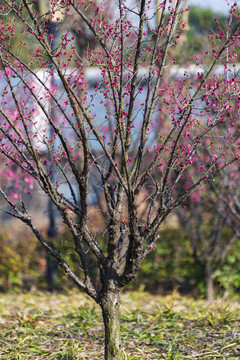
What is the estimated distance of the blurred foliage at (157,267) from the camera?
6.89 metres

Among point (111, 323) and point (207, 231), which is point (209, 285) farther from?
point (111, 323)

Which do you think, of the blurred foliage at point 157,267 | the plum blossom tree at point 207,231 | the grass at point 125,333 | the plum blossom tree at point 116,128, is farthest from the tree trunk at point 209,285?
the plum blossom tree at point 116,128

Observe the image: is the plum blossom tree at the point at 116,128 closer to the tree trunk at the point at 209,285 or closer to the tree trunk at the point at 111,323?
the tree trunk at the point at 111,323

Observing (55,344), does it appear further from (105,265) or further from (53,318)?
(105,265)

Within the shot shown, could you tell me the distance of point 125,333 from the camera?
4.24 m

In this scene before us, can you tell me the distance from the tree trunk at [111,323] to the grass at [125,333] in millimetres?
250

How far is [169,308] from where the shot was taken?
16.6ft

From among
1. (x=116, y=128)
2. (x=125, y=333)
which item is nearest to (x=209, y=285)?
(x=125, y=333)

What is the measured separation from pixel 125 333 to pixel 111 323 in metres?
1.18

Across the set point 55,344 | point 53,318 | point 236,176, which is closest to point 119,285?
point 55,344

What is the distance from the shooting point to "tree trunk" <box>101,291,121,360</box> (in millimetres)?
3141

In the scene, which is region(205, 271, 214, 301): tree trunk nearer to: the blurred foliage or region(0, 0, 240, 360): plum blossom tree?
the blurred foliage

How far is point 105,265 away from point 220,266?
4.11 meters

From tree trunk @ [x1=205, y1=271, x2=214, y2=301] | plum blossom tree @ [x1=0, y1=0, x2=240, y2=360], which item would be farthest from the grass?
tree trunk @ [x1=205, y1=271, x2=214, y2=301]
